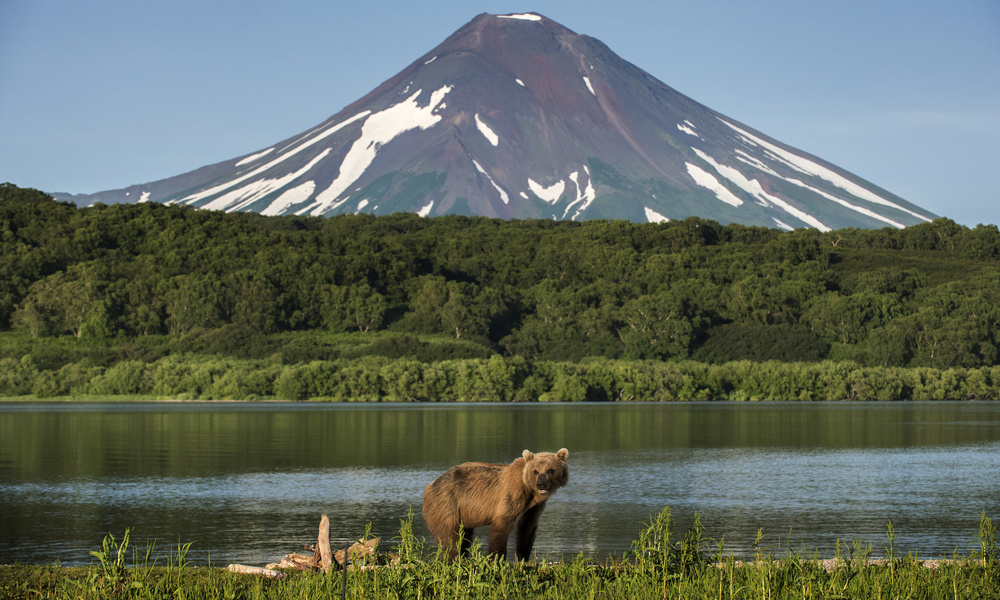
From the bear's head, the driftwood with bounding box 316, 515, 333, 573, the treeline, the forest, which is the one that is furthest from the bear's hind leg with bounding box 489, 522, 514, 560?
the forest

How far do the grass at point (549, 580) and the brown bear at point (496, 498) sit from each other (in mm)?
579

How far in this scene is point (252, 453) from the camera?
129 feet

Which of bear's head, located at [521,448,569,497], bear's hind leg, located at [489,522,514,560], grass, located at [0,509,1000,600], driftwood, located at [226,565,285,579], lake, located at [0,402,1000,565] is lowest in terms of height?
lake, located at [0,402,1000,565]

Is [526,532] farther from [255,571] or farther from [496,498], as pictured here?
[255,571]

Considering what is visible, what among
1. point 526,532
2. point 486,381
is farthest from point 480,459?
point 486,381

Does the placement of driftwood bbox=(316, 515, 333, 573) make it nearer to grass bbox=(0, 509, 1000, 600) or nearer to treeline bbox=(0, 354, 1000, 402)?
grass bbox=(0, 509, 1000, 600)

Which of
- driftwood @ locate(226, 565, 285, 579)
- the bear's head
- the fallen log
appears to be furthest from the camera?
driftwood @ locate(226, 565, 285, 579)

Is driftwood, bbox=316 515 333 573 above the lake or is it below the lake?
above

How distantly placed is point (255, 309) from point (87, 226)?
36.0 metres

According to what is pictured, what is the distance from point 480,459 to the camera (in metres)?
34.0

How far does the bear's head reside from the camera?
11.9m

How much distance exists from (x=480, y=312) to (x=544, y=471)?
109 meters

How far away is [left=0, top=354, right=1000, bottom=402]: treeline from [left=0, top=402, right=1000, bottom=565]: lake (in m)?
35.0

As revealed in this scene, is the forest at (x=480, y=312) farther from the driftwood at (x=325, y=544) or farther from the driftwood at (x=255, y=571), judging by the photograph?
the driftwood at (x=325, y=544)
